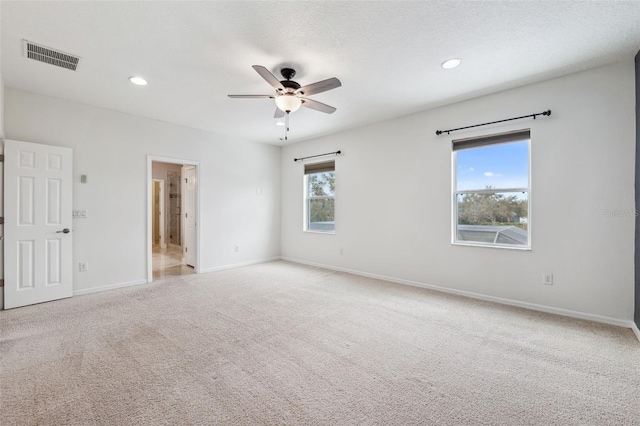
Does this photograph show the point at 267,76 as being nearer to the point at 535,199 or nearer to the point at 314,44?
the point at 314,44

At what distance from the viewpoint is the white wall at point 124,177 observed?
3750mm

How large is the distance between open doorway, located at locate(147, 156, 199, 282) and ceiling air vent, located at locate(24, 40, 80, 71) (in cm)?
184

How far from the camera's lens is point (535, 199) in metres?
3.35

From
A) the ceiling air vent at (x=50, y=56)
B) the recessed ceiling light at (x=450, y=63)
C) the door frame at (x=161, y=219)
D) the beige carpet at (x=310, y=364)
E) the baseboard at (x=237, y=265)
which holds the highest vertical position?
the recessed ceiling light at (x=450, y=63)

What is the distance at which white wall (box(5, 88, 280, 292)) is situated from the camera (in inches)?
148

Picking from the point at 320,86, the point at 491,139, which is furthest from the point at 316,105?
the point at 491,139

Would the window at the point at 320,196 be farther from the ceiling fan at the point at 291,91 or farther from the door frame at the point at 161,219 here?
the door frame at the point at 161,219

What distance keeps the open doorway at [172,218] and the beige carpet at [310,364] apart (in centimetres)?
173

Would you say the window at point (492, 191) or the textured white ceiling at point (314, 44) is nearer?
the textured white ceiling at point (314, 44)

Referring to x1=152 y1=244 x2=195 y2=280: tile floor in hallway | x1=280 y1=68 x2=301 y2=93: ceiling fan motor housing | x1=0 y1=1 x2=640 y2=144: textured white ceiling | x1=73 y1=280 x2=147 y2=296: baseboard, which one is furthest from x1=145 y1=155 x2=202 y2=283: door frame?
x1=280 y1=68 x2=301 y2=93: ceiling fan motor housing

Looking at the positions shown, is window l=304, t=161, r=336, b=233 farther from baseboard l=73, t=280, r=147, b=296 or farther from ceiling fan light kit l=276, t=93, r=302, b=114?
baseboard l=73, t=280, r=147, b=296

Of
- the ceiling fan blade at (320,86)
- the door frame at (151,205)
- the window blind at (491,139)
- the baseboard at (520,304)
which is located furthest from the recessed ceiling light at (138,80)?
the baseboard at (520,304)

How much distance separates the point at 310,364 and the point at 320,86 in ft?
8.05

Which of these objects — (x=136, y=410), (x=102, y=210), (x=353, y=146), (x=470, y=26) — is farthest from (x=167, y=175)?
(x=470, y=26)
